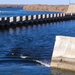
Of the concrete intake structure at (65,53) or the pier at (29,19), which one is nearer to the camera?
the concrete intake structure at (65,53)

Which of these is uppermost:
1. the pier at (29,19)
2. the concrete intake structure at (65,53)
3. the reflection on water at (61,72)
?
the concrete intake structure at (65,53)

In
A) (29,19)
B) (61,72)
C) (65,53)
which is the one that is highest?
(65,53)

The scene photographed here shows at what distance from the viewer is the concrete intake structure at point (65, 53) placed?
1952 cm

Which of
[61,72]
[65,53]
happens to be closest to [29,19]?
[65,53]

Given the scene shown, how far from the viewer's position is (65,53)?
1981 cm

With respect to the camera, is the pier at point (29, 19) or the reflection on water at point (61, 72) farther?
the pier at point (29, 19)

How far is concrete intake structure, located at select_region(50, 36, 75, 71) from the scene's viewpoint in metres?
19.5

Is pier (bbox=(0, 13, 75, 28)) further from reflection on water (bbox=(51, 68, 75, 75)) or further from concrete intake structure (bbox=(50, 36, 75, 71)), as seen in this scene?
reflection on water (bbox=(51, 68, 75, 75))

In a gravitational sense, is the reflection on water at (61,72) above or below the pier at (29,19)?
above

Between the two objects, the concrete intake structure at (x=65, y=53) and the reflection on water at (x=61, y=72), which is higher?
the concrete intake structure at (x=65, y=53)

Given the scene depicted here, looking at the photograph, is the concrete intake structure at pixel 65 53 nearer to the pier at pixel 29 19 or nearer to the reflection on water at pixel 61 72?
the reflection on water at pixel 61 72

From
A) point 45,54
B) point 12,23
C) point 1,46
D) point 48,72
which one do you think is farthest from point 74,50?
point 12,23

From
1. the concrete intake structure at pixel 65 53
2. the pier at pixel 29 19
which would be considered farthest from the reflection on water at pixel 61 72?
the pier at pixel 29 19

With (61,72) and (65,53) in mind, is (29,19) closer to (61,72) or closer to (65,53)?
(65,53)
